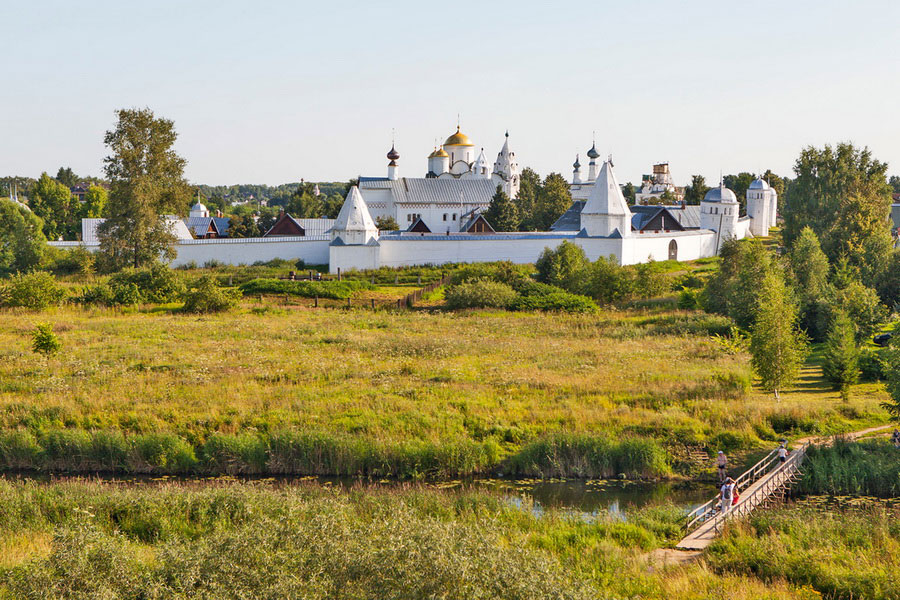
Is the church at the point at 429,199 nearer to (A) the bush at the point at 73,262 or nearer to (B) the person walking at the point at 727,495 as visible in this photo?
(A) the bush at the point at 73,262

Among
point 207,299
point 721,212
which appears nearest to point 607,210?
point 721,212

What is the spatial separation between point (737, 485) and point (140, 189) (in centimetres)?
2660

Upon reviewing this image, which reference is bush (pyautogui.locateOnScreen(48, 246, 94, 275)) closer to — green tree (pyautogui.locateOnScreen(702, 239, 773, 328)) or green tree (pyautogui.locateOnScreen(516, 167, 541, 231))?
green tree (pyautogui.locateOnScreen(702, 239, 773, 328))

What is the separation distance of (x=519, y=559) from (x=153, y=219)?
1161 inches

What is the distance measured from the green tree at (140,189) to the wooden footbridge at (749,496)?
1028 inches

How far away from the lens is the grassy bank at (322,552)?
7.12m

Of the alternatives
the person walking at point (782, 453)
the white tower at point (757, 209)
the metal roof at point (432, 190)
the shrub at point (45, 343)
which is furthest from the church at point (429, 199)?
the person walking at point (782, 453)

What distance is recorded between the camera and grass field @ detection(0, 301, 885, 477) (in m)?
14.2

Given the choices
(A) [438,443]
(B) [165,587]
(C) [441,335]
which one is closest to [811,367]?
(C) [441,335]

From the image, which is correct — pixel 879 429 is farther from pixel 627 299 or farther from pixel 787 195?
pixel 787 195

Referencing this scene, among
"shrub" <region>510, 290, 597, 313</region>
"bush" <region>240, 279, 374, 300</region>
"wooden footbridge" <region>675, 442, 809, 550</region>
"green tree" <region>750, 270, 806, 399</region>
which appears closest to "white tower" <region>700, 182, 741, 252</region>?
"shrub" <region>510, 290, 597, 313</region>

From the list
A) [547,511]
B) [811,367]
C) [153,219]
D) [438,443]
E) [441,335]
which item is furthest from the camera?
[153,219]

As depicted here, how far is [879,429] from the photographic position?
15680 mm

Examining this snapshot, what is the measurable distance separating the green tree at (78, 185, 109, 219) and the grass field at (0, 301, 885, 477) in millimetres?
36328
